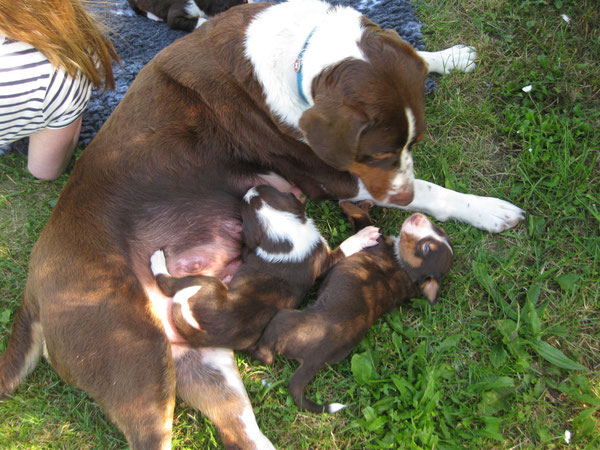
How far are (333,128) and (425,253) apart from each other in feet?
3.76

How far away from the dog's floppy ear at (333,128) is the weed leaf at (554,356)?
5.54 feet

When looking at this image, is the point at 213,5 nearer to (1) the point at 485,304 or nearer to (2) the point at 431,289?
(2) the point at 431,289

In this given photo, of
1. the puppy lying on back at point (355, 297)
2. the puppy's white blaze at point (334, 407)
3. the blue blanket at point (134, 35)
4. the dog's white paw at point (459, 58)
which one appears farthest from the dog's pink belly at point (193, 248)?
the dog's white paw at point (459, 58)

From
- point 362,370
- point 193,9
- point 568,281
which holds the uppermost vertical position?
point 193,9

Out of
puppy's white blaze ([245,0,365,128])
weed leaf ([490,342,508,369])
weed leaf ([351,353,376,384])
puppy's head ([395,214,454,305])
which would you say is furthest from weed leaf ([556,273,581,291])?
puppy's white blaze ([245,0,365,128])

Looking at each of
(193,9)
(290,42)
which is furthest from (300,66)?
(193,9)

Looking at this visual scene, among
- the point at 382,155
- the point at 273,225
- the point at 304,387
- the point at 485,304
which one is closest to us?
the point at 382,155

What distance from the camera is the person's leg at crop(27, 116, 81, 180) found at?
3680mm

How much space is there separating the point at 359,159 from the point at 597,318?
1.87m

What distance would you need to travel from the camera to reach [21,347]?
118 inches

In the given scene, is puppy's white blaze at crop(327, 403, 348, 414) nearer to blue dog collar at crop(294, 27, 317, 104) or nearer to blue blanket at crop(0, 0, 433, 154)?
blue dog collar at crop(294, 27, 317, 104)

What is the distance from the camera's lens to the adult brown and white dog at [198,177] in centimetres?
270

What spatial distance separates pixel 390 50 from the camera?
8.83 feet

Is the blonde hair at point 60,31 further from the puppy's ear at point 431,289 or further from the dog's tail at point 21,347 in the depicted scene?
the puppy's ear at point 431,289
